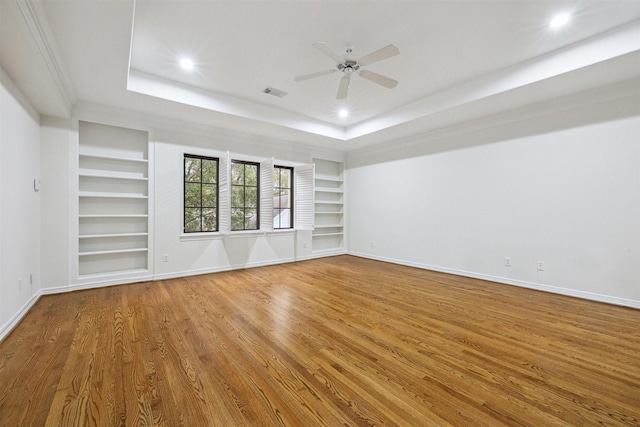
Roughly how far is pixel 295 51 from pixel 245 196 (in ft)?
10.2

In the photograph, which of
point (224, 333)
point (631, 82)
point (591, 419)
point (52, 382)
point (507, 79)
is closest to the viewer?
point (591, 419)

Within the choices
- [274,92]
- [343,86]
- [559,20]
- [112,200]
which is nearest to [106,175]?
[112,200]

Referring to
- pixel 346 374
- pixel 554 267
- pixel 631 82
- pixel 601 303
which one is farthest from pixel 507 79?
pixel 346 374

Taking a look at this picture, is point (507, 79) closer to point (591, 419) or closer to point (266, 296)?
point (591, 419)

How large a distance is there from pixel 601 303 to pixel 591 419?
280 centimetres

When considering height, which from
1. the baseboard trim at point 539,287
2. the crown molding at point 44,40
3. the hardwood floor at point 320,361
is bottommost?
the hardwood floor at point 320,361

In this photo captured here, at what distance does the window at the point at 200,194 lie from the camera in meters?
4.92

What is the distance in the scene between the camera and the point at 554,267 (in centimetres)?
388

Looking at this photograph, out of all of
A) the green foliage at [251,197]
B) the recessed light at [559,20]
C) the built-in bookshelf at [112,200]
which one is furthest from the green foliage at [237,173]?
the recessed light at [559,20]

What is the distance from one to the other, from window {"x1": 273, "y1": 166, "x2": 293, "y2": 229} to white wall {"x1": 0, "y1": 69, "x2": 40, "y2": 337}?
3714mm

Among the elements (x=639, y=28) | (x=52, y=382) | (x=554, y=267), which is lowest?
(x=52, y=382)

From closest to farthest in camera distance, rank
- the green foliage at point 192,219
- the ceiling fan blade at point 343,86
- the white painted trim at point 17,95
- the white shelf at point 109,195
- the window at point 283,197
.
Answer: the white painted trim at point 17,95
the ceiling fan blade at point 343,86
the white shelf at point 109,195
the green foliage at point 192,219
the window at point 283,197

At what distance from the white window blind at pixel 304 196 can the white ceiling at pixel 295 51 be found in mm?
1743

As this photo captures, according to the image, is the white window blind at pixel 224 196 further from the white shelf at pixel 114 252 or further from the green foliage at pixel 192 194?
the white shelf at pixel 114 252
